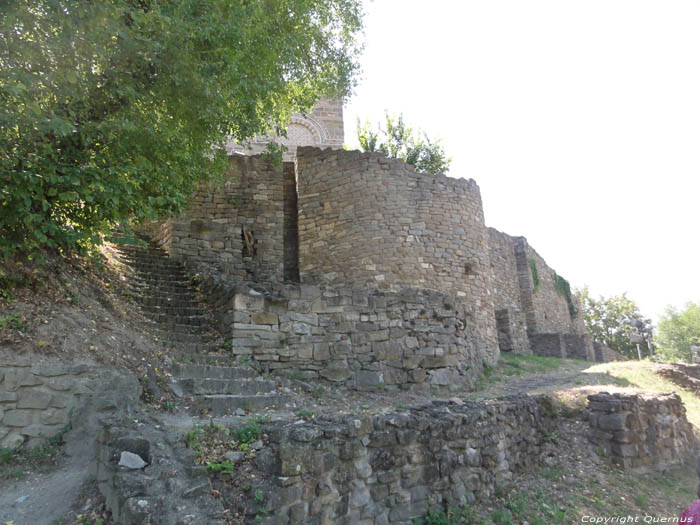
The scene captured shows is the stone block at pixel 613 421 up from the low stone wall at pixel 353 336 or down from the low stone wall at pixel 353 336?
down

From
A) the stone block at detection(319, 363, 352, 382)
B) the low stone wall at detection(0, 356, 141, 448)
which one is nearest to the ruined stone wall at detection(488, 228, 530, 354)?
the stone block at detection(319, 363, 352, 382)

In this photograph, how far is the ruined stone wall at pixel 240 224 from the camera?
11469 mm

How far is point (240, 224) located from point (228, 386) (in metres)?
6.70

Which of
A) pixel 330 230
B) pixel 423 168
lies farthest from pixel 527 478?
pixel 423 168

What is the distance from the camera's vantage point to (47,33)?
543 centimetres

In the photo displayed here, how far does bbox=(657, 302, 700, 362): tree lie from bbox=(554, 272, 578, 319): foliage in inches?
737

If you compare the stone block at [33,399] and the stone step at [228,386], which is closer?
the stone block at [33,399]

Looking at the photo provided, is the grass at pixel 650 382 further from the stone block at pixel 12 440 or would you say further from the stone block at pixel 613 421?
the stone block at pixel 12 440

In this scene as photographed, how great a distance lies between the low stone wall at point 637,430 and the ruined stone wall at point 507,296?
827 centimetres

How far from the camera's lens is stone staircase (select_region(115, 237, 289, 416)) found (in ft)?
19.1

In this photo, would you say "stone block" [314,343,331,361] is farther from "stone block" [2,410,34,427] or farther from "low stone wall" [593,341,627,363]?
"low stone wall" [593,341,627,363]

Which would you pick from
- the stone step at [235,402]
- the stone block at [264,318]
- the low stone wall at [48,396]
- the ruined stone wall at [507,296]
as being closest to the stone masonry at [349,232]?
the stone block at [264,318]

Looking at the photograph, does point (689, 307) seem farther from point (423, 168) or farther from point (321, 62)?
point (321, 62)

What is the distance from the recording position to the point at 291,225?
528 inches
